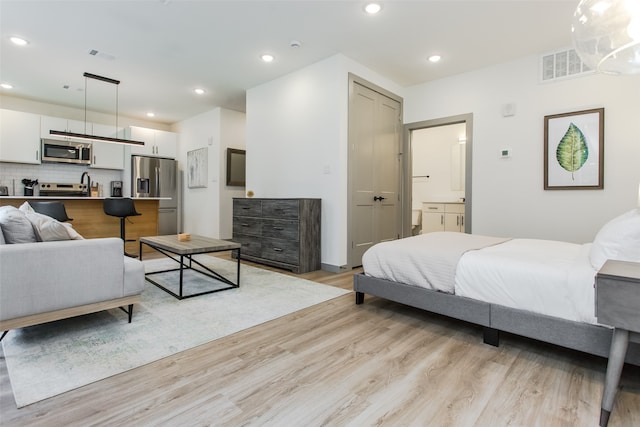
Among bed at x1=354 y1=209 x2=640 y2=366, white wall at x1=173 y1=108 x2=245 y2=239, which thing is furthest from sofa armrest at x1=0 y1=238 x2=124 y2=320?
white wall at x1=173 y1=108 x2=245 y2=239

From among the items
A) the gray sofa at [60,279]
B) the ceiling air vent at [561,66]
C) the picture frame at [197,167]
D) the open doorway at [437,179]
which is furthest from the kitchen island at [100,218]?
the ceiling air vent at [561,66]

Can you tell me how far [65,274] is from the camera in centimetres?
201

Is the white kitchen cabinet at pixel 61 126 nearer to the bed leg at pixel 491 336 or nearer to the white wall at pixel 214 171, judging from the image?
the white wall at pixel 214 171

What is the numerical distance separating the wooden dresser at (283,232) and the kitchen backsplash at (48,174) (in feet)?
13.7

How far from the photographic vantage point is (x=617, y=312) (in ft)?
4.20

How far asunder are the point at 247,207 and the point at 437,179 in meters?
4.35

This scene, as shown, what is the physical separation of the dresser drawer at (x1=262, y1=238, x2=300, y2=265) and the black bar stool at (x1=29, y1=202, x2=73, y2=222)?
281 cm

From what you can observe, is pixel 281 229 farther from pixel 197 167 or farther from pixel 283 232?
pixel 197 167

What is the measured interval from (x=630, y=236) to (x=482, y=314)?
872mm

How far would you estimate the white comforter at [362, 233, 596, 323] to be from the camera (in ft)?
5.67

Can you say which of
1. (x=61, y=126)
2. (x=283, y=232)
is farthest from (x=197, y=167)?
(x=283, y=232)

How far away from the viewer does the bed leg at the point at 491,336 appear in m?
2.03

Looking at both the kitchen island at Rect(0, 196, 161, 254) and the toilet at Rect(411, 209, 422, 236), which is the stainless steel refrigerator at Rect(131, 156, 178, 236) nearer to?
the kitchen island at Rect(0, 196, 161, 254)

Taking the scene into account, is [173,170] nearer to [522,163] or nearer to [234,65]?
[234,65]
